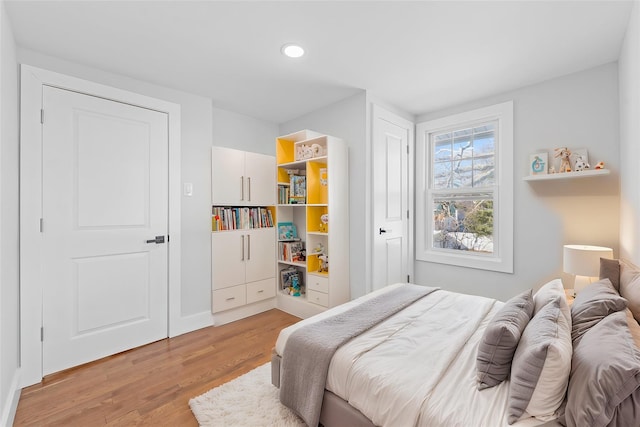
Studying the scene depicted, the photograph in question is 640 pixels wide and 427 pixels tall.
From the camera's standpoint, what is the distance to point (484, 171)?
10.5ft

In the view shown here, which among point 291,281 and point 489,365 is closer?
point 489,365

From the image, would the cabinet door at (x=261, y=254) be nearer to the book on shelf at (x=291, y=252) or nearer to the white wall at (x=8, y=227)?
the book on shelf at (x=291, y=252)

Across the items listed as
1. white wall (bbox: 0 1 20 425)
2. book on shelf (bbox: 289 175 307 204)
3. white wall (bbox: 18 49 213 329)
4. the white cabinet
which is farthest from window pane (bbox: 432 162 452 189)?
white wall (bbox: 0 1 20 425)

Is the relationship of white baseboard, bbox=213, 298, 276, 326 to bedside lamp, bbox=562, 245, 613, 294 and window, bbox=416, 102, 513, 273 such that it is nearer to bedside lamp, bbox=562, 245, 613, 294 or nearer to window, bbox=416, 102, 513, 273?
window, bbox=416, 102, 513, 273

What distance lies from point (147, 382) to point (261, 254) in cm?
170

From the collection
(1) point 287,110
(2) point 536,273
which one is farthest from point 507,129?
(1) point 287,110

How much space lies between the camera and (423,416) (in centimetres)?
109

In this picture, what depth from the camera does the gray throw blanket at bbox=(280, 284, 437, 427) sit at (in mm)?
1447

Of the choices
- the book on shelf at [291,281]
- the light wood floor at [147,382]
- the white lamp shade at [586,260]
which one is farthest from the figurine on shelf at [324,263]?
the white lamp shade at [586,260]

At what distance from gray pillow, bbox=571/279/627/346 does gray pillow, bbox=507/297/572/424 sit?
0.22 meters

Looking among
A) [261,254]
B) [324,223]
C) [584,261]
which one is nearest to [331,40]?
[324,223]

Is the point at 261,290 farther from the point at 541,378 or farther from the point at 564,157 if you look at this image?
the point at 564,157

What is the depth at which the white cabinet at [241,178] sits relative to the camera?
10.4 feet

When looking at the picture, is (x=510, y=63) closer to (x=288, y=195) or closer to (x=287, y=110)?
(x=287, y=110)
